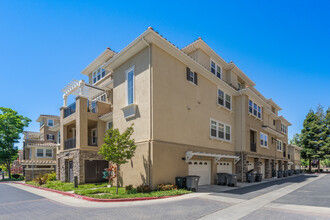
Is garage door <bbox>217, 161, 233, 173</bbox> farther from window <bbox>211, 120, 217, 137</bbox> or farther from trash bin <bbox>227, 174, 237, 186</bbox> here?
window <bbox>211, 120, 217, 137</bbox>

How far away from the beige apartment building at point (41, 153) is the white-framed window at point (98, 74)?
749 cm

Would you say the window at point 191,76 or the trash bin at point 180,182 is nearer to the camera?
the trash bin at point 180,182

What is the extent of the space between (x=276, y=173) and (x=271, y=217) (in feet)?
90.0

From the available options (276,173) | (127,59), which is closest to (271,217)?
(127,59)

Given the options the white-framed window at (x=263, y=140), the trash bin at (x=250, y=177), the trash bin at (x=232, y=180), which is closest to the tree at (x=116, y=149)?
the trash bin at (x=232, y=180)

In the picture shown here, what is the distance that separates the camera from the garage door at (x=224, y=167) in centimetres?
1923

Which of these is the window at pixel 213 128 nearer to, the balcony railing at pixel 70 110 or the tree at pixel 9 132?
the balcony railing at pixel 70 110

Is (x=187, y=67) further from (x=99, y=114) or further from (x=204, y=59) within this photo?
(x=99, y=114)

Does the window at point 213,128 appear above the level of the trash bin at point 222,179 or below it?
above

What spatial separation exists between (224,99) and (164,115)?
9.42m

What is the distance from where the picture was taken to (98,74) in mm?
25047

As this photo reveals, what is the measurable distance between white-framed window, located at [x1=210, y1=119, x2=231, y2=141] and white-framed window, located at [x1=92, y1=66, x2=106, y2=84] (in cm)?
1314

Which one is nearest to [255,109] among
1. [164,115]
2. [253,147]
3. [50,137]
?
[253,147]

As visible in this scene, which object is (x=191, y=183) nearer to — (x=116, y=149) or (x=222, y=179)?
(x=116, y=149)
